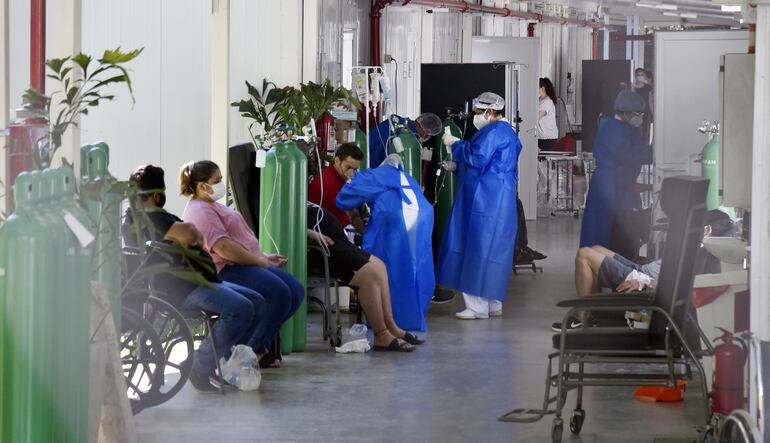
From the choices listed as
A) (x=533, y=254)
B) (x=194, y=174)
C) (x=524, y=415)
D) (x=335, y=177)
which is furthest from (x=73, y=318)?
(x=533, y=254)

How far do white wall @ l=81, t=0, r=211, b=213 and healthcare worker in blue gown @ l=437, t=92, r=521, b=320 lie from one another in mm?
1827

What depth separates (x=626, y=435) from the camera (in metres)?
4.93

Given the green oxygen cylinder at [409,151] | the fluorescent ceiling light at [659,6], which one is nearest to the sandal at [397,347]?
the green oxygen cylinder at [409,151]

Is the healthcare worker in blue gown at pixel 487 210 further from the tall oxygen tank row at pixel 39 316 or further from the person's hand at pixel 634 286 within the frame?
the tall oxygen tank row at pixel 39 316

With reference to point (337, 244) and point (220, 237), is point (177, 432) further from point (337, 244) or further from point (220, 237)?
point (337, 244)

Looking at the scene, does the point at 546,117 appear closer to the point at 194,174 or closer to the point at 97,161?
the point at 194,174

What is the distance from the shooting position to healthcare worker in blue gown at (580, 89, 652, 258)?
9.12 meters

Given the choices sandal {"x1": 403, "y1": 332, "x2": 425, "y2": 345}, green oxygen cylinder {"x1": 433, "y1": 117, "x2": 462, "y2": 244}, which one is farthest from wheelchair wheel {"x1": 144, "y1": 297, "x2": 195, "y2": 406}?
green oxygen cylinder {"x1": 433, "y1": 117, "x2": 462, "y2": 244}

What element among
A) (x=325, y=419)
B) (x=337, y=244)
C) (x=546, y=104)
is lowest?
(x=325, y=419)

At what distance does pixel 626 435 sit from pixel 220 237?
2.01m

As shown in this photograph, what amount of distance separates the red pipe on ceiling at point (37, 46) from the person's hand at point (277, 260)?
1856mm

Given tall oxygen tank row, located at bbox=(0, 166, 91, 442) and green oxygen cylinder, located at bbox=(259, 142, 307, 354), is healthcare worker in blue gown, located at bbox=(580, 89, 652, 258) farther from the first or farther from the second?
tall oxygen tank row, located at bbox=(0, 166, 91, 442)

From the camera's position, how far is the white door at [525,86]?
14.3m

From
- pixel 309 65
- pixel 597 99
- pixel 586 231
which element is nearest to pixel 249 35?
pixel 309 65
